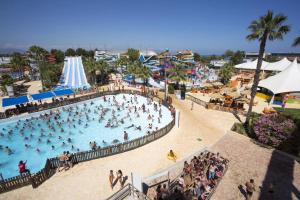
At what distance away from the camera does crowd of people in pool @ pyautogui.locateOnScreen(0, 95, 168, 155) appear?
21766mm

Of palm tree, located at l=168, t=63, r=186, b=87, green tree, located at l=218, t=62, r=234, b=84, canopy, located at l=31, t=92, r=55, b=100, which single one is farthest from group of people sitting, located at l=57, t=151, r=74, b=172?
green tree, located at l=218, t=62, r=234, b=84

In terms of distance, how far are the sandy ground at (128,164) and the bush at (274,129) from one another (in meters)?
3.78

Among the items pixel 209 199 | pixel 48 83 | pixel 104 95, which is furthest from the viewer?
pixel 48 83

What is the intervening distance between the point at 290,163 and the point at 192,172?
26.8ft

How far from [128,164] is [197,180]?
555 cm

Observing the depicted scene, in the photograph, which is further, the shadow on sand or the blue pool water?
the blue pool water

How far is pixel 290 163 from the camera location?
47.0 ft

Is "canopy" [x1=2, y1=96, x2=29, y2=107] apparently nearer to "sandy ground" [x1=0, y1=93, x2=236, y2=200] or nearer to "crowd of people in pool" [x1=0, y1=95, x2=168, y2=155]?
"crowd of people in pool" [x1=0, y1=95, x2=168, y2=155]

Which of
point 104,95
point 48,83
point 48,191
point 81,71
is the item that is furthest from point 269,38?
point 81,71

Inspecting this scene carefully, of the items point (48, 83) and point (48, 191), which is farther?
point (48, 83)

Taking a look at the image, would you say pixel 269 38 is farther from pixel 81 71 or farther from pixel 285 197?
pixel 81 71

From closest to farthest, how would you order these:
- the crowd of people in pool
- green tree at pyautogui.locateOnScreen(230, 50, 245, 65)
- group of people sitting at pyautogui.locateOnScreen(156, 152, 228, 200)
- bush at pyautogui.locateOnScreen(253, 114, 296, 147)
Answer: group of people sitting at pyautogui.locateOnScreen(156, 152, 228, 200) < bush at pyautogui.locateOnScreen(253, 114, 296, 147) < the crowd of people in pool < green tree at pyautogui.locateOnScreen(230, 50, 245, 65)

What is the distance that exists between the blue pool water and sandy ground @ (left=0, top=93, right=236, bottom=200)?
5163mm

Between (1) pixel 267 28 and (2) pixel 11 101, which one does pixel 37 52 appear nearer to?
(2) pixel 11 101
